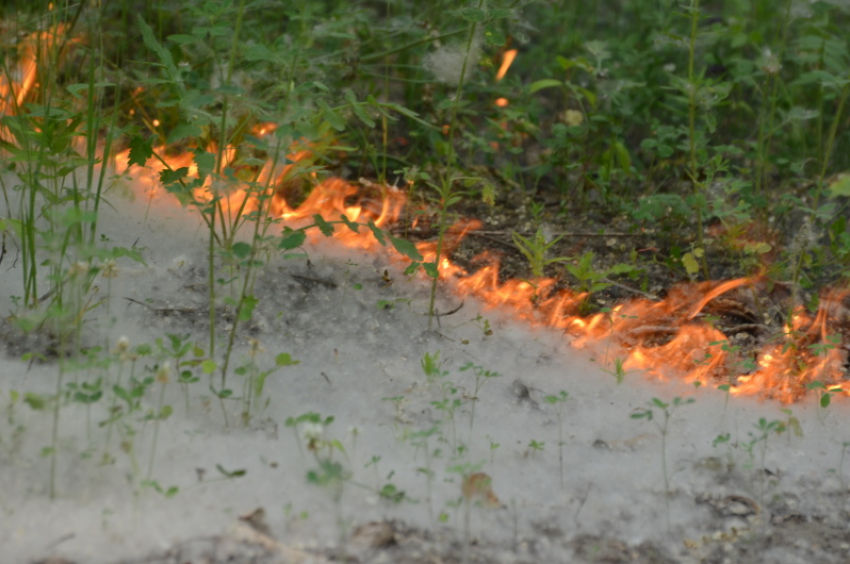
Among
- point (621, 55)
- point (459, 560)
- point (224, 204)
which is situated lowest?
point (459, 560)

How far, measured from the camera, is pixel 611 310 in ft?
9.10

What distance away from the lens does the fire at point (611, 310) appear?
2520 millimetres

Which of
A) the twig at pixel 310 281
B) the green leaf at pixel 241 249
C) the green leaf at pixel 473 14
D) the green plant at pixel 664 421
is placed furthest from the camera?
the twig at pixel 310 281

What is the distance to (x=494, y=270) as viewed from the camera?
9.61ft

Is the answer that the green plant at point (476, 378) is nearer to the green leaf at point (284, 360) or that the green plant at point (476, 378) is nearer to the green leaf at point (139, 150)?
the green leaf at point (284, 360)

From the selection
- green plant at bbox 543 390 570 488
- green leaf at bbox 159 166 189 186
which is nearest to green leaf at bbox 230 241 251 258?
green leaf at bbox 159 166 189 186

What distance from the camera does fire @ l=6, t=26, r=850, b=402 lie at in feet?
8.27

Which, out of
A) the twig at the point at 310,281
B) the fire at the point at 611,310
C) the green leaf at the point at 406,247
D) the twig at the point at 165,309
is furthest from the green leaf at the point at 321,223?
the twig at the point at 165,309

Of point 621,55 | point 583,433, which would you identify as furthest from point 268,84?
point 583,433

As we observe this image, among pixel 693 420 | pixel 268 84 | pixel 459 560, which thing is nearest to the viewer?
pixel 459 560

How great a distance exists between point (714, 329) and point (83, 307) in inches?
72.0

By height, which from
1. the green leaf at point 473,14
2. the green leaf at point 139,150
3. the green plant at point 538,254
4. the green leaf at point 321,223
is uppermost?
the green leaf at point 473,14

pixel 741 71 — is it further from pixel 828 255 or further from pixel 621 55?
pixel 828 255

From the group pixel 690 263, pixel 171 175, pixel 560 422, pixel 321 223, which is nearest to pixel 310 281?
pixel 321 223
